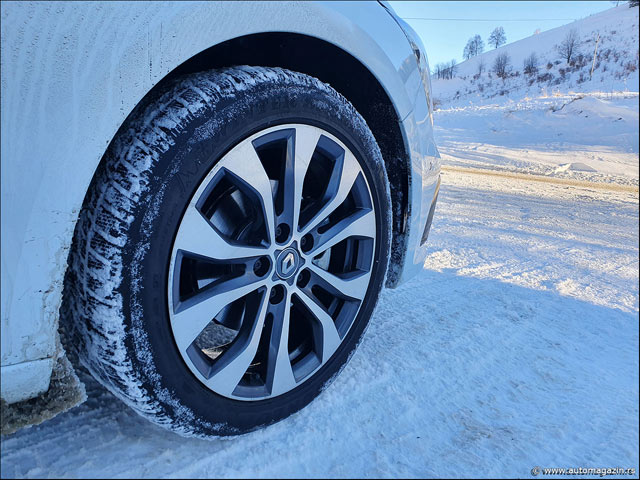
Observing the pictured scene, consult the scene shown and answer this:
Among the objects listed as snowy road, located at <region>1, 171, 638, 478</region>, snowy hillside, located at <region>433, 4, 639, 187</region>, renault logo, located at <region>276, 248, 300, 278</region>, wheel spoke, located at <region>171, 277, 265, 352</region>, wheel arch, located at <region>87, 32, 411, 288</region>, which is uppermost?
snowy hillside, located at <region>433, 4, 639, 187</region>

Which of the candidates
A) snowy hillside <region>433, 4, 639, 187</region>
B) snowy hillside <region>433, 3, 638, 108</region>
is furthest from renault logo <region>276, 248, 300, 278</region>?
snowy hillside <region>433, 3, 638, 108</region>

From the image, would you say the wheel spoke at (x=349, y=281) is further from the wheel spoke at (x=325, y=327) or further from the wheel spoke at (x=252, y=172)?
the wheel spoke at (x=252, y=172)

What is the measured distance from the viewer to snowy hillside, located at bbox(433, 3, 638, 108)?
1202 cm

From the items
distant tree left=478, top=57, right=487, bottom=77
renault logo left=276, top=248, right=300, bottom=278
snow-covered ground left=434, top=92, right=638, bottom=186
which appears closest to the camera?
renault logo left=276, top=248, right=300, bottom=278

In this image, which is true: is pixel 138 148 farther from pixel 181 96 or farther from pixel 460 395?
pixel 460 395

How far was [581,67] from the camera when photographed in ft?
61.6

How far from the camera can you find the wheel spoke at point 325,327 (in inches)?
65.1

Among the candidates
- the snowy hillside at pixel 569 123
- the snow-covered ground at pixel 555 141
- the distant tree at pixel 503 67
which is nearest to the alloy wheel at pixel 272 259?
the snowy hillside at pixel 569 123

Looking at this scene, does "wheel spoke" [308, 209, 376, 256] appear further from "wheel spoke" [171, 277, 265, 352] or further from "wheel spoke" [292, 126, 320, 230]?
"wheel spoke" [171, 277, 265, 352]

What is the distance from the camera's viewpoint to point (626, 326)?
250cm

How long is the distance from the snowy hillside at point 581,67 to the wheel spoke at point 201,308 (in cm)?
237

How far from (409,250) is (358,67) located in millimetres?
844

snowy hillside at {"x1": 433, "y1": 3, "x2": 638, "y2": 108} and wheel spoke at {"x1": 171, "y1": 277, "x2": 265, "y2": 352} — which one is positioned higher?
snowy hillside at {"x1": 433, "y1": 3, "x2": 638, "y2": 108}

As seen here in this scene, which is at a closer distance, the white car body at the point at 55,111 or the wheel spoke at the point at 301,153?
the white car body at the point at 55,111
